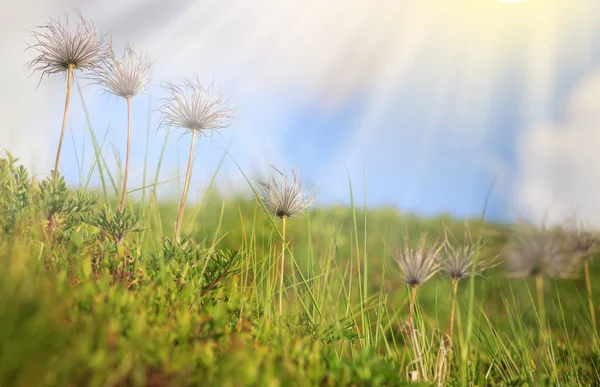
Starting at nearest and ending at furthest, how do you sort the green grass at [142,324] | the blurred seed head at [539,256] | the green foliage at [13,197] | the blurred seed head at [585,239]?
the green grass at [142,324] < the blurred seed head at [539,256] < the green foliage at [13,197] < the blurred seed head at [585,239]

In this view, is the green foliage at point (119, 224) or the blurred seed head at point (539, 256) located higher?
the green foliage at point (119, 224)

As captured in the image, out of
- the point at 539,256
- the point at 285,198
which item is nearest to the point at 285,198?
the point at 285,198

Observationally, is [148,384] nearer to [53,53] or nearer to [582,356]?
[53,53]

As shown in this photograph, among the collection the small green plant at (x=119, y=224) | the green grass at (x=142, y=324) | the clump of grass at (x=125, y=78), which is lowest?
the green grass at (x=142, y=324)

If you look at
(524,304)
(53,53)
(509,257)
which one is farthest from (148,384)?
(524,304)

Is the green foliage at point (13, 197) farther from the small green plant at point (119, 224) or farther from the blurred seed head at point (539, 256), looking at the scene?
the blurred seed head at point (539, 256)

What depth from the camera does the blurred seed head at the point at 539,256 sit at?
2807mm

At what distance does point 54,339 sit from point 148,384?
42 centimetres

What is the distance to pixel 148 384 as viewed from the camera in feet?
6.48

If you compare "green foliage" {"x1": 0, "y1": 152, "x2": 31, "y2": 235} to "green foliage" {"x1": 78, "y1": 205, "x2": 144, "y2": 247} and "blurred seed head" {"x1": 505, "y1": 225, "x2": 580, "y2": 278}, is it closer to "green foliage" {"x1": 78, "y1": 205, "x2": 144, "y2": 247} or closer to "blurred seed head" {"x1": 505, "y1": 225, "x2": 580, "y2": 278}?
"green foliage" {"x1": 78, "y1": 205, "x2": 144, "y2": 247}

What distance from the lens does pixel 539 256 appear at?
9.30 ft

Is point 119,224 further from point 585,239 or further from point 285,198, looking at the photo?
point 585,239

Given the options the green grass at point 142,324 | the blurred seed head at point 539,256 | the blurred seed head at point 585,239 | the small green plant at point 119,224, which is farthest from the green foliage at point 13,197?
the blurred seed head at point 585,239

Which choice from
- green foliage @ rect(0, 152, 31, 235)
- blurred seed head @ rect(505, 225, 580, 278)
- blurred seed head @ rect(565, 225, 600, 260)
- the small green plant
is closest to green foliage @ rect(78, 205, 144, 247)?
the small green plant
